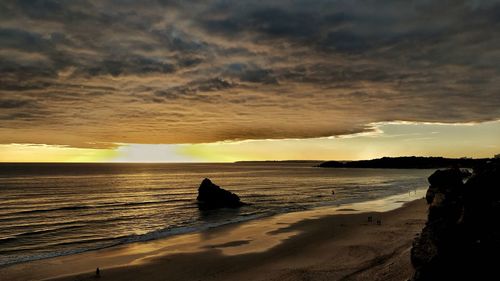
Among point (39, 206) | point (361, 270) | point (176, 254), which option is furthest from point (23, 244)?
point (39, 206)

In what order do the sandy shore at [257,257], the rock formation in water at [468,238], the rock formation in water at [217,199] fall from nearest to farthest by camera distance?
the rock formation in water at [468,238] < the sandy shore at [257,257] < the rock formation in water at [217,199]

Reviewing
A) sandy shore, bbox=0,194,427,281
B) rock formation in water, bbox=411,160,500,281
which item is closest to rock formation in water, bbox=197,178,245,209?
sandy shore, bbox=0,194,427,281

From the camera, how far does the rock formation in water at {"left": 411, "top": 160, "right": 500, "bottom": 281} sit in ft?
39.5

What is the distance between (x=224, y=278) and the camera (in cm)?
2141

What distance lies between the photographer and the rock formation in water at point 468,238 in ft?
39.5

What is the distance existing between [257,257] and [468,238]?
16047 millimetres

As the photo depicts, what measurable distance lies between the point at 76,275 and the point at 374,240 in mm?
21402

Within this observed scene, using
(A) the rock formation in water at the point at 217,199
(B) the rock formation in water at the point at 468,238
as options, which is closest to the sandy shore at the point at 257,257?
(B) the rock formation in water at the point at 468,238

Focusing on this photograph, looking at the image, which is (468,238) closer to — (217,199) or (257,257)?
(257,257)

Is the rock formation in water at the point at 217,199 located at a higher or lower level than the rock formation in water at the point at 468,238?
lower

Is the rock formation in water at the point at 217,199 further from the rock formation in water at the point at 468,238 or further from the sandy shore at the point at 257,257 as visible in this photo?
the rock formation in water at the point at 468,238

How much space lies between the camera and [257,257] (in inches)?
1043

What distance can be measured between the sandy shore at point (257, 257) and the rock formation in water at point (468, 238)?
4.54m

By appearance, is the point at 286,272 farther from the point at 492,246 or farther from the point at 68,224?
the point at 68,224
